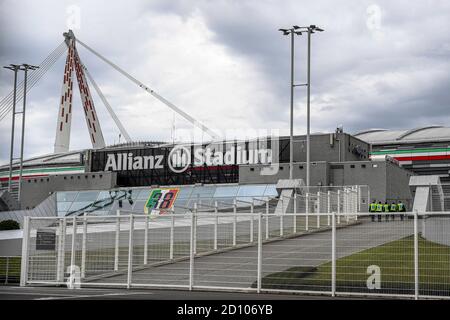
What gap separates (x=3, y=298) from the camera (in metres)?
14.6

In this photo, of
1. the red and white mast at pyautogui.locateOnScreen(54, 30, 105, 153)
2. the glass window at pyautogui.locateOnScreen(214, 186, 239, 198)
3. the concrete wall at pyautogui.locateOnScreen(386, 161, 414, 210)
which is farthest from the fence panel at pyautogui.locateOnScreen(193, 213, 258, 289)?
the red and white mast at pyautogui.locateOnScreen(54, 30, 105, 153)

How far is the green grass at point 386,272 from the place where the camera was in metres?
15.3

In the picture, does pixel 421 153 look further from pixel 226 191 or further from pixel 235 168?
pixel 226 191

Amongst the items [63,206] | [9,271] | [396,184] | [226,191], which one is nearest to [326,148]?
[396,184]

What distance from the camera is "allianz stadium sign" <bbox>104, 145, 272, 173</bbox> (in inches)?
2436

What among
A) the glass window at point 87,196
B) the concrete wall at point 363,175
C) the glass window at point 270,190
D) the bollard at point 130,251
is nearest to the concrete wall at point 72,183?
the glass window at point 87,196

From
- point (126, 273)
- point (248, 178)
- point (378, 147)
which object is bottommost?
point (126, 273)

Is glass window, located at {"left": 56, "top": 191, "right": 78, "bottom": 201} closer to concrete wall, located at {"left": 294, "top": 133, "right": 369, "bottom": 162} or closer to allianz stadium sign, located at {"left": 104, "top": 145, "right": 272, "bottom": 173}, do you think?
allianz stadium sign, located at {"left": 104, "top": 145, "right": 272, "bottom": 173}

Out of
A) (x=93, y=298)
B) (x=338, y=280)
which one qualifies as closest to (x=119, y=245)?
(x=93, y=298)

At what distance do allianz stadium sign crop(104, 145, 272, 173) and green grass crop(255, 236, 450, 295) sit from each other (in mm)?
43179

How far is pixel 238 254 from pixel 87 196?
4376 centimetres

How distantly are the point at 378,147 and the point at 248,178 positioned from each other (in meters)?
39.0
